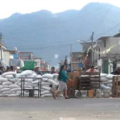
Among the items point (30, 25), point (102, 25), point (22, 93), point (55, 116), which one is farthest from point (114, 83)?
point (30, 25)

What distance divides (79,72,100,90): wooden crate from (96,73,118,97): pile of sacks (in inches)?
13.9

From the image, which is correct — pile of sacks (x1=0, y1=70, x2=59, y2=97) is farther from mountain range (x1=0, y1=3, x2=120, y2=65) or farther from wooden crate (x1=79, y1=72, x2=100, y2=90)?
mountain range (x1=0, y1=3, x2=120, y2=65)

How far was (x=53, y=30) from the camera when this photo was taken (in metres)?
164

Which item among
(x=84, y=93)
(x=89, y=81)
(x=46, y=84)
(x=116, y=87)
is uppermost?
(x=89, y=81)

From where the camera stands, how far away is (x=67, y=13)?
6993 inches

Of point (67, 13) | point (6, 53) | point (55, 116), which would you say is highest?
point (67, 13)

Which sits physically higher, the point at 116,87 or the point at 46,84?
the point at 46,84

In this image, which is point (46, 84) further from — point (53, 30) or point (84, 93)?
point (53, 30)

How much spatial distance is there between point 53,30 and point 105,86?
5814 inches

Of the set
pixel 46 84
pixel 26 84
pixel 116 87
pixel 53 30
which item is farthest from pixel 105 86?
pixel 53 30

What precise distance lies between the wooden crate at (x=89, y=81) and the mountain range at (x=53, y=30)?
97.8 meters

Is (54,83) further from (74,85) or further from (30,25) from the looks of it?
(30,25)

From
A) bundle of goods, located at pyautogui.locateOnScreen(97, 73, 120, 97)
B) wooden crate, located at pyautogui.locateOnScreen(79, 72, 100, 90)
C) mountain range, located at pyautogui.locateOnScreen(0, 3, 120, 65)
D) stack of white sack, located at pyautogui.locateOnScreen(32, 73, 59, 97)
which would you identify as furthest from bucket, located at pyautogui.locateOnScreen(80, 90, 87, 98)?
mountain range, located at pyautogui.locateOnScreen(0, 3, 120, 65)

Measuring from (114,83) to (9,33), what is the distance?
129694mm
